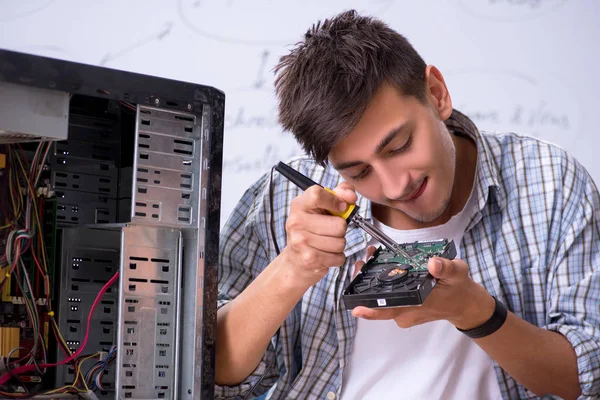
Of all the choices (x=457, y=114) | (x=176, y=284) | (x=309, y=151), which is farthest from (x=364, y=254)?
(x=176, y=284)

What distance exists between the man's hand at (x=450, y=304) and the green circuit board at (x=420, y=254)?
0.11 feet

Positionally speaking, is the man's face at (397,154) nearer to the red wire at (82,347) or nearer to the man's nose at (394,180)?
the man's nose at (394,180)

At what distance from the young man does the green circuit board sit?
0.04m

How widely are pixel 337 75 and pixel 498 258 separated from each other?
42cm

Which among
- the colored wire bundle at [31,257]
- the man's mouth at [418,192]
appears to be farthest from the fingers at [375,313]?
the colored wire bundle at [31,257]

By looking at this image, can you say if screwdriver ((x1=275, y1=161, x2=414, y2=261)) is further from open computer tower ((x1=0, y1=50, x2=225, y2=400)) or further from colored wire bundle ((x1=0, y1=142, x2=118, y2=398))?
colored wire bundle ((x1=0, y1=142, x2=118, y2=398))

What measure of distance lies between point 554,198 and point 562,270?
130 millimetres

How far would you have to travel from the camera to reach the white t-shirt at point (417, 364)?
118cm

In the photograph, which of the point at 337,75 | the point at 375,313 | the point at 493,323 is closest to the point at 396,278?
the point at 375,313

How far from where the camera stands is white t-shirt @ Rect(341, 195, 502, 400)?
1183 mm

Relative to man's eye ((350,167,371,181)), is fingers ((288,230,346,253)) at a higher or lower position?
lower

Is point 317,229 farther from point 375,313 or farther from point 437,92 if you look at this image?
point 437,92

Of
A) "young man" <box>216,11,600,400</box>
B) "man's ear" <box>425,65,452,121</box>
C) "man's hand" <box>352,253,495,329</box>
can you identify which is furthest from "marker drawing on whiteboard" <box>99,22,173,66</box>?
"man's hand" <box>352,253,495,329</box>

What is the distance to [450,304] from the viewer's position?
98 centimetres
